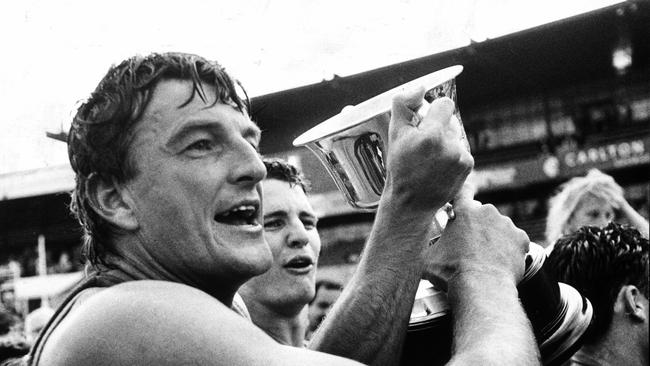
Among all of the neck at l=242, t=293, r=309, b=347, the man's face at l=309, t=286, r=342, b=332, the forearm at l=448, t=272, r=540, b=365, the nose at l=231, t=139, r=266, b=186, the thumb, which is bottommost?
the man's face at l=309, t=286, r=342, b=332

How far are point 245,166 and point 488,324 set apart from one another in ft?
2.00

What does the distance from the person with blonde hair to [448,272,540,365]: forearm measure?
344cm

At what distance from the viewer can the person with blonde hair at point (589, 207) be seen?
16.2 feet

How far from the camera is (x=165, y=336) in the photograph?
1.32 meters

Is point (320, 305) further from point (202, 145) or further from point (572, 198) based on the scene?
point (202, 145)

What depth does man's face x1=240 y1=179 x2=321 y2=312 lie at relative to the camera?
384cm

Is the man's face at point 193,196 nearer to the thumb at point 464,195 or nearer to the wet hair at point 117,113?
the wet hair at point 117,113

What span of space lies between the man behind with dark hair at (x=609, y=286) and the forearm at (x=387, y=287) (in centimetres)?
188

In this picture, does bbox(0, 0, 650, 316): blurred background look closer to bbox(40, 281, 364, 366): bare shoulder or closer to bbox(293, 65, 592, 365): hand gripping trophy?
bbox(293, 65, 592, 365): hand gripping trophy

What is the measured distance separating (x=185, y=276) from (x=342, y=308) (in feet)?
1.17

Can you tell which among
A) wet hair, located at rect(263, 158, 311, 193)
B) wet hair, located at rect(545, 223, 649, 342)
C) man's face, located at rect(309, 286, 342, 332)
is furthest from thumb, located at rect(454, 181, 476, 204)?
man's face, located at rect(309, 286, 342, 332)

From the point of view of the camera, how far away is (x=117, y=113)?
169 cm

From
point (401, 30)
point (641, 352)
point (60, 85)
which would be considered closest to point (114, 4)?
point (60, 85)

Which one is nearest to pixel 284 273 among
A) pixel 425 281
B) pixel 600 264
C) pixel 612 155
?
pixel 600 264
